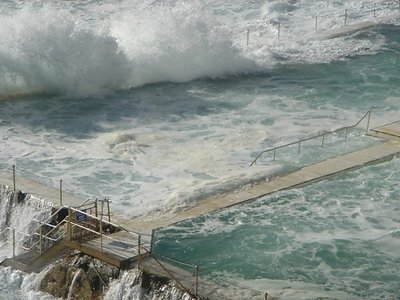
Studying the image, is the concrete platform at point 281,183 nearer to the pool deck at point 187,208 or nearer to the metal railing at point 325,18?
the pool deck at point 187,208

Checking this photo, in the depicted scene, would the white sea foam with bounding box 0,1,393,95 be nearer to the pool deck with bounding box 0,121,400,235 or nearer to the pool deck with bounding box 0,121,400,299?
the pool deck with bounding box 0,121,400,299

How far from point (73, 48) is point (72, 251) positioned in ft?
44.2

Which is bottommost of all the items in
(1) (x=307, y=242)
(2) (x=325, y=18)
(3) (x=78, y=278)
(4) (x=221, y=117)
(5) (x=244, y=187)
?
(3) (x=78, y=278)

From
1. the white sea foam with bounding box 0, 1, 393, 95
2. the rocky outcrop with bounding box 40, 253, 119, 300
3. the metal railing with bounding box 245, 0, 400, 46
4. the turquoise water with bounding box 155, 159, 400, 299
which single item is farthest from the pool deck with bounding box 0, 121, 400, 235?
the metal railing with bounding box 245, 0, 400, 46

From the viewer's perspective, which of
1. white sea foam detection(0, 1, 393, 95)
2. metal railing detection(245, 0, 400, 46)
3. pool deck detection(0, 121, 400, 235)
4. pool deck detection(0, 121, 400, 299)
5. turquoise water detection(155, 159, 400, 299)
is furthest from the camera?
metal railing detection(245, 0, 400, 46)

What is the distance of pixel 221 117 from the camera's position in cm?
2589

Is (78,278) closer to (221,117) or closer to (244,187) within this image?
(244,187)

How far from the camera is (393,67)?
3069 cm

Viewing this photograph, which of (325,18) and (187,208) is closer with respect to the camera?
(187,208)

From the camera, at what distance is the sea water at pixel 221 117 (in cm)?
1828

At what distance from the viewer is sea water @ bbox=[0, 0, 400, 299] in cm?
1828

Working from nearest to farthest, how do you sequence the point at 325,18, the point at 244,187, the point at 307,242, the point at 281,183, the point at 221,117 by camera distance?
the point at 307,242 < the point at 244,187 < the point at 281,183 < the point at 221,117 < the point at 325,18

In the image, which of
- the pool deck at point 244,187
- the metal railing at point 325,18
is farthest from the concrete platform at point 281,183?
the metal railing at point 325,18

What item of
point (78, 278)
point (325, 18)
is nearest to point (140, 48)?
point (325, 18)
